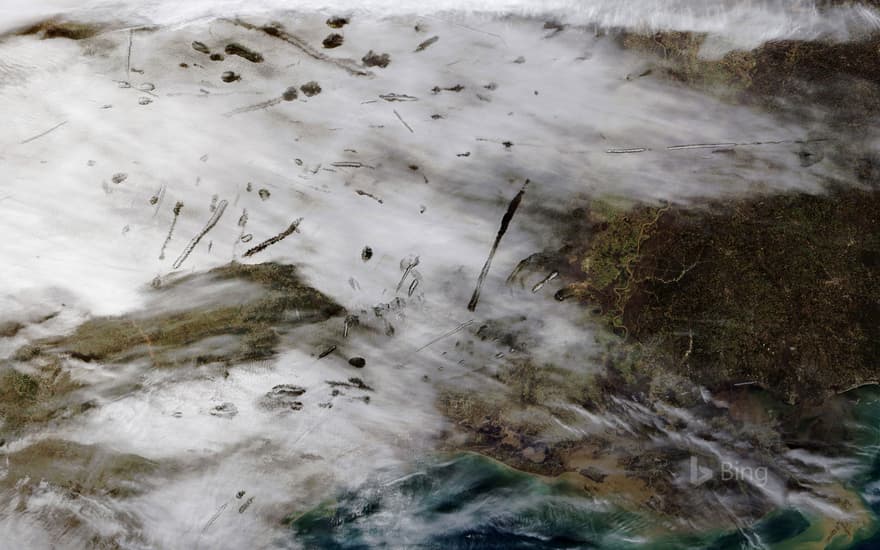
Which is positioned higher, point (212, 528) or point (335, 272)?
point (335, 272)

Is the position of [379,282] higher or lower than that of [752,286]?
lower

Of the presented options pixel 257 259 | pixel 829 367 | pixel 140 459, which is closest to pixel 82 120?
pixel 257 259

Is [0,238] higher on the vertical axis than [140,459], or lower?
higher

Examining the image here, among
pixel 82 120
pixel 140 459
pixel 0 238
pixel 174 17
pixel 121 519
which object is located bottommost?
pixel 121 519

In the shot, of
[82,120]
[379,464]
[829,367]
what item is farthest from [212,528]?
[829,367]

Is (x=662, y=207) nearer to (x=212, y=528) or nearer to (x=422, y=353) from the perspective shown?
(x=422, y=353)

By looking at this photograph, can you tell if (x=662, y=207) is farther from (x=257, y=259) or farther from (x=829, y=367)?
(x=257, y=259)

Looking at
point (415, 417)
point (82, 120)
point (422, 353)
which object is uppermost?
point (82, 120)

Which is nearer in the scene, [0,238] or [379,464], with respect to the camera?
[0,238]
